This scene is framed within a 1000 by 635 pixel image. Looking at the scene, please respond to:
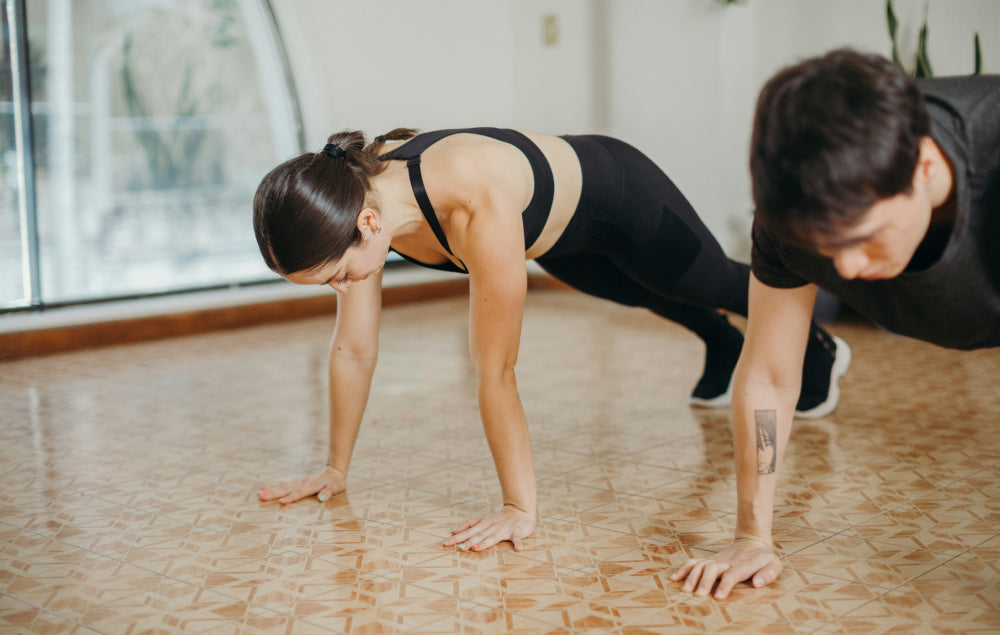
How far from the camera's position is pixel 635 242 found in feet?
5.88

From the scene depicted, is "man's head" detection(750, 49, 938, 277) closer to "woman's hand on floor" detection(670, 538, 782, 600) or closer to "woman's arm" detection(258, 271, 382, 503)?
"woman's hand on floor" detection(670, 538, 782, 600)

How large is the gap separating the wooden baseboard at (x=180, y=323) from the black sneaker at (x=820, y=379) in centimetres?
290

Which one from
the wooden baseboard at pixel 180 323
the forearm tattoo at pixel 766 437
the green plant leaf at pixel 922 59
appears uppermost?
the green plant leaf at pixel 922 59

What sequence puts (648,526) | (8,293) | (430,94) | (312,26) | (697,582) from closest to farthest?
(697,582), (648,526), (8,293), (312,26), (430,94)

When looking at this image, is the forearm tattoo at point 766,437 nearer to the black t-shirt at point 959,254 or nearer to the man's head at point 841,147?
the black t-shirt at point 959,254

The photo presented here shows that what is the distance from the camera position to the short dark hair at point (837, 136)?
0.83m

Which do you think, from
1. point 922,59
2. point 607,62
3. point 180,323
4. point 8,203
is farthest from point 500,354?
point 607,62

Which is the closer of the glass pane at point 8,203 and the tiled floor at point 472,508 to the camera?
the tiled floor at point 472,508

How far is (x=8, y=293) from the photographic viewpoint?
12.5 feet

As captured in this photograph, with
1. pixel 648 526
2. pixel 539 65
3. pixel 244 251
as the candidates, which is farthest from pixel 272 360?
pixel 539 65

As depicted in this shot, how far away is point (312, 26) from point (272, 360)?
6.75 ft

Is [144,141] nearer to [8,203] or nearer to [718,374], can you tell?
[8,203]

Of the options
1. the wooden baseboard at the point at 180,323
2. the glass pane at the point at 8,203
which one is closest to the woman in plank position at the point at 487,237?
the wooden baseboard at the point at 180,323

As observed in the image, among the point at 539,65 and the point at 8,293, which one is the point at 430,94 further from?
the point at 8,293
